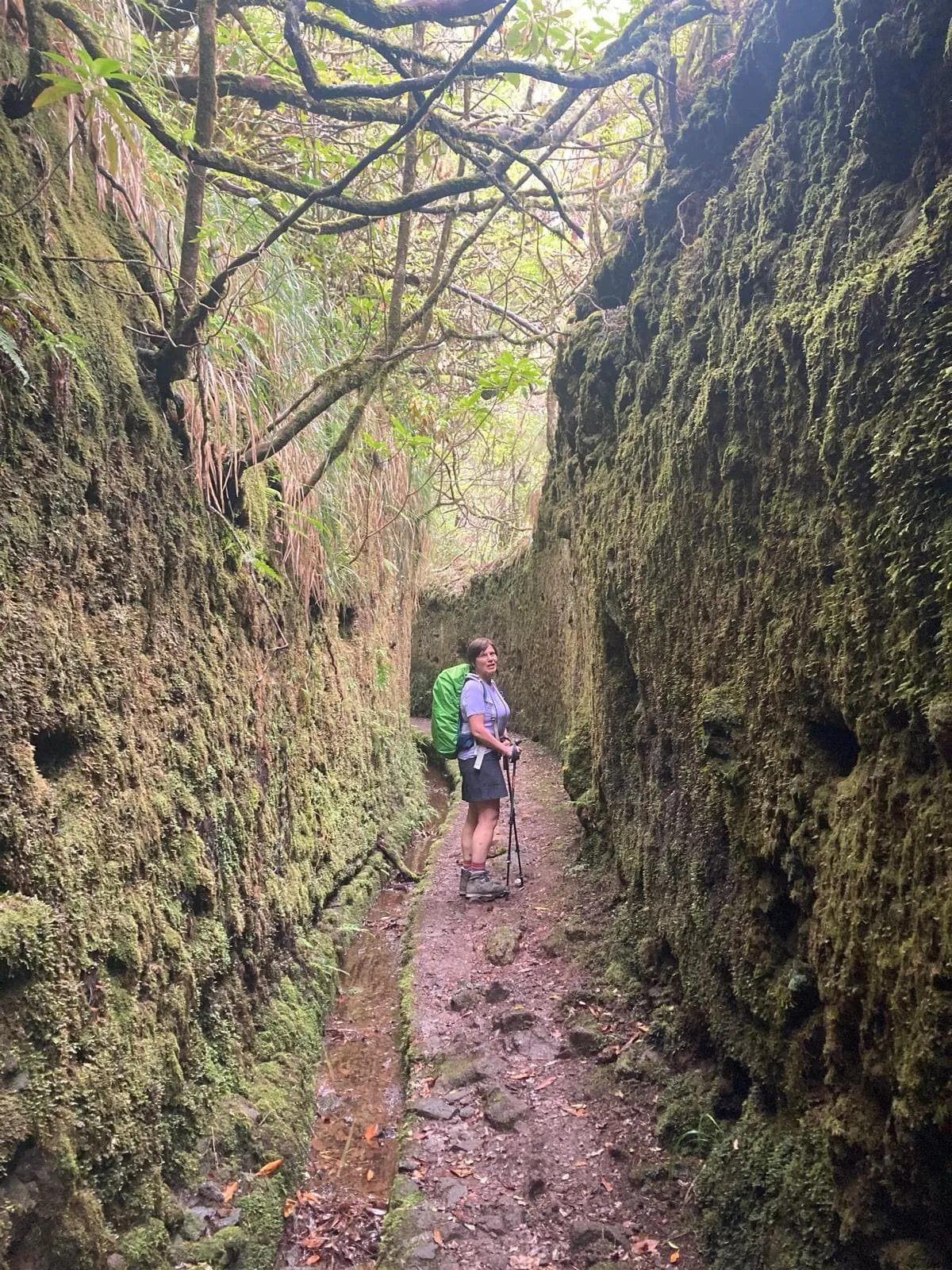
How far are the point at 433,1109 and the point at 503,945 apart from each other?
1.60m

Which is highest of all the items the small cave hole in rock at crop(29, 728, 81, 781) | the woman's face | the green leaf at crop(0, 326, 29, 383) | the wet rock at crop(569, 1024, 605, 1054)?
the green leaf at crop(0, 326, 29, 383)

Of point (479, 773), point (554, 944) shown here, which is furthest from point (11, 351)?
point (479, 773)

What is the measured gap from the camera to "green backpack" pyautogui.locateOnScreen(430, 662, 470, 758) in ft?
22.0

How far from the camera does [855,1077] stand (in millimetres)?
2285

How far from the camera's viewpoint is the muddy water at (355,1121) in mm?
3342

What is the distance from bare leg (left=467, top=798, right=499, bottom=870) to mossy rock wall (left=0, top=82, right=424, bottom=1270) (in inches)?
81.9

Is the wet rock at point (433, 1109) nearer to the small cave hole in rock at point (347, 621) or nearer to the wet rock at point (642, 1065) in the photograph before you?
the wet rock at point (642, 1065)

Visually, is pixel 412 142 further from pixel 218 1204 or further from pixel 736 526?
pixel 218 1204

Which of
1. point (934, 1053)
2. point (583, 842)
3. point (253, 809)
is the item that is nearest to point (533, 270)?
point (583, 842)

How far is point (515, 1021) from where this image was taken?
4562mm

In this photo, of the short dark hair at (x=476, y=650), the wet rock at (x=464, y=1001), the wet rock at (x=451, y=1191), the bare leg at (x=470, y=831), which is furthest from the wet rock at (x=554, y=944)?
the short dark hair at (x=476, y=650)

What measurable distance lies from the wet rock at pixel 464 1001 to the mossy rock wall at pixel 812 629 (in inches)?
42.3

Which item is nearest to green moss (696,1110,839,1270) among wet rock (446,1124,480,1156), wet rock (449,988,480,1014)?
wet rock (446,1124,480,1156)

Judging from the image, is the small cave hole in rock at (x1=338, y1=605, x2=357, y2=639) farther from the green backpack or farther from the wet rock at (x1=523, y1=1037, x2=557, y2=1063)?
the wet rock at (x1=523, y1=1037, x2=557, y2=1063)
